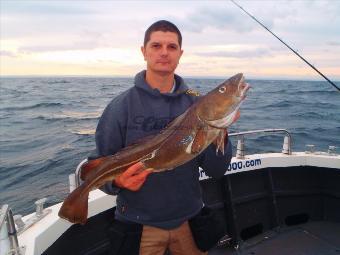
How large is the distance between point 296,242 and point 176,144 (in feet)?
12.7

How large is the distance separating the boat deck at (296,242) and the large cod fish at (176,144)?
311cm

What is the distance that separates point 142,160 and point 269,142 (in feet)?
47.0

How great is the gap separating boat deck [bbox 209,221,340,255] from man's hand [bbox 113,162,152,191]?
3122 mm

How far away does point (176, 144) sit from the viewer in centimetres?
318

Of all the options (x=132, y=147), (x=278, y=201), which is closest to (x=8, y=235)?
(x=132, y=147)

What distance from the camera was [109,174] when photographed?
3.14 m

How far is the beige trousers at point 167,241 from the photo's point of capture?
3.39m

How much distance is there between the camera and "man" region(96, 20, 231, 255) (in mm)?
3277

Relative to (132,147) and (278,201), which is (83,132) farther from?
(132,147)

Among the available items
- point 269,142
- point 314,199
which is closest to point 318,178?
point 314,199

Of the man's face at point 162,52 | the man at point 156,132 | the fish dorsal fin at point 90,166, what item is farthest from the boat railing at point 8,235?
the man's face at point 162,52

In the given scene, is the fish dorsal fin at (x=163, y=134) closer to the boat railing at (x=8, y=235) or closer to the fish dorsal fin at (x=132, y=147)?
the fish dorsal fin at (x=132, y=147)

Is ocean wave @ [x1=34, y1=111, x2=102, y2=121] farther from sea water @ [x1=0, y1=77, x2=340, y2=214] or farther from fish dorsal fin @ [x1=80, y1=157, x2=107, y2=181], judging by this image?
Result: fish dorsal fin @ [x1=80, y1=157, x2=107, y2=181]

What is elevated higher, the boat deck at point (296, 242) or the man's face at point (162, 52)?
the man's face at point (162, 52)
